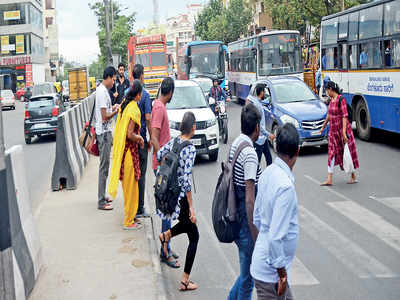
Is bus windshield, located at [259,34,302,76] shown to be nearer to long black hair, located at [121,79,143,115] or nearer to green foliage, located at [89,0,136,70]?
long black hair, located at [121,79,143,115]

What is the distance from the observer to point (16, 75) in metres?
74.1

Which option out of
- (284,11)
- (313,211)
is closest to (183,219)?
(313,211)

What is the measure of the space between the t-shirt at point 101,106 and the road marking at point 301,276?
3.90 m

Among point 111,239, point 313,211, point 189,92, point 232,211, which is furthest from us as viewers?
point 189,92

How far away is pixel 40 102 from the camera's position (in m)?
21.6

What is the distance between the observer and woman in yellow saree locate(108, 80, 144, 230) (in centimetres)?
748

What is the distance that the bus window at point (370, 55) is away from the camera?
15636 mm

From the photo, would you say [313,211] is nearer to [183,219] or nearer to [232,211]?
[183,219]

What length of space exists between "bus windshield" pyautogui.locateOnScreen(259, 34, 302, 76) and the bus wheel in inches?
440

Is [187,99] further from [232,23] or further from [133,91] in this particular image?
[232,23]

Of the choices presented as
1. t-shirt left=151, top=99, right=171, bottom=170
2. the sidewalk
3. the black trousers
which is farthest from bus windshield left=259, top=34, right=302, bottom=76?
the black trousers

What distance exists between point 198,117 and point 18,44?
217ft

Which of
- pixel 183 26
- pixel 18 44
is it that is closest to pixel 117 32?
pixel 18 44

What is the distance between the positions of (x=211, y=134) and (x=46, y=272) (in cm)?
807
